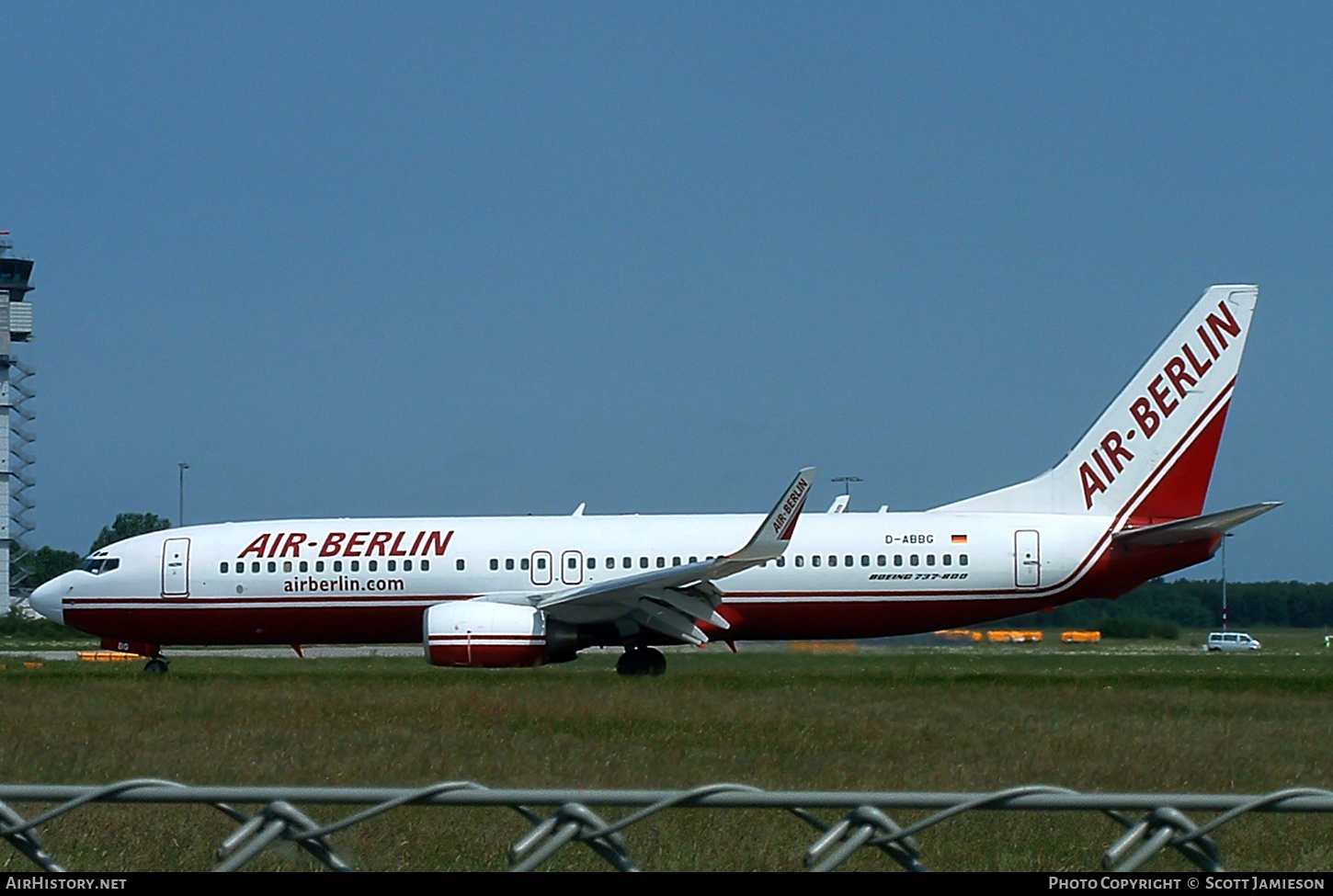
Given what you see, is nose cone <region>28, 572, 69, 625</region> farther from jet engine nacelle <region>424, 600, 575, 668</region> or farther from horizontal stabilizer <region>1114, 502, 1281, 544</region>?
horizontal stabilizer <region>1114, 502, 1281, 544</region>

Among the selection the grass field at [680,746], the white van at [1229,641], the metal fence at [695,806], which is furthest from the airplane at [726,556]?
the white van at [1229,641]

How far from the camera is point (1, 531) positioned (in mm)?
72188

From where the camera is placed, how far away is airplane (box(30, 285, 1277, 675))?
26.0 meters

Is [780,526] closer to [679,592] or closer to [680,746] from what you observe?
[679,592]

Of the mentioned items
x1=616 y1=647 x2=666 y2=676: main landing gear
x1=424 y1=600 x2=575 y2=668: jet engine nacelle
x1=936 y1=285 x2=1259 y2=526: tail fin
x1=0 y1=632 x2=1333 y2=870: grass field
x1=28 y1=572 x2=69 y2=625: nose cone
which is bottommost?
x1=0 y1=632 x2=1333 y2=870: grass field

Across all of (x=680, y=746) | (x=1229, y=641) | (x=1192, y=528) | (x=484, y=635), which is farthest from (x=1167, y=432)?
(x=1229, y=641)

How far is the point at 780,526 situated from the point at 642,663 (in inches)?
145

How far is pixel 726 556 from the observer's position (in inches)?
990

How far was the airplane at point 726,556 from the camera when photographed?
25953 millimetres

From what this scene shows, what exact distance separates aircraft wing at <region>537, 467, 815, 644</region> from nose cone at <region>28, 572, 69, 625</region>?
9.39m

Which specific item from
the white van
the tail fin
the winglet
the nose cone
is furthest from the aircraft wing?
the white van
